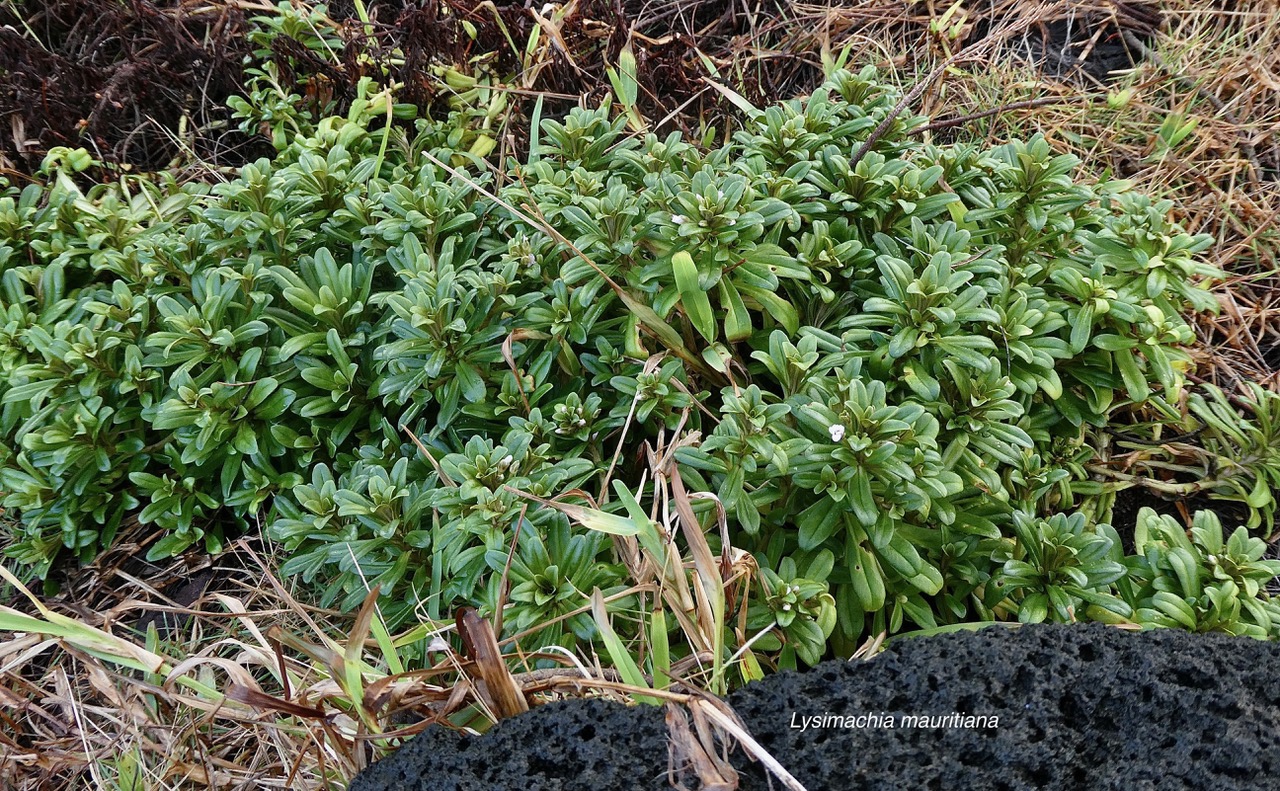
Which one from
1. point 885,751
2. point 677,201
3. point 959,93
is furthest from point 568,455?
point 959,93

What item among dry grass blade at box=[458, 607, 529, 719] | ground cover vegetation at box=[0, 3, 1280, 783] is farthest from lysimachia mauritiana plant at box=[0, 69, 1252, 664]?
dry grass blade at box=[458, 607, 529, 719]

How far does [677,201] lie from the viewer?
2.53 metres

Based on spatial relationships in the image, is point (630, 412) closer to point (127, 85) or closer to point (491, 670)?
point (491, 670)

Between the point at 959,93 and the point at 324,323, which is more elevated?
the point at 959,93

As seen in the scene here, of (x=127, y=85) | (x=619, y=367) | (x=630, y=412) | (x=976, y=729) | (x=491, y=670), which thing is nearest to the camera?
(x=976, y=729)

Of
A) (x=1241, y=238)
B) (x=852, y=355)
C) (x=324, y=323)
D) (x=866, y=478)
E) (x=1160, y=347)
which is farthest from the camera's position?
(x=1241, y=238)

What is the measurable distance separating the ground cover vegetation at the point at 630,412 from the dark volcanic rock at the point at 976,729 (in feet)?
0.60

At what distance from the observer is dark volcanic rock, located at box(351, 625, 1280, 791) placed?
160 cm

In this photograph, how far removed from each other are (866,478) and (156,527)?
2256 mm

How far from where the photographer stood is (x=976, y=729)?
164 cm

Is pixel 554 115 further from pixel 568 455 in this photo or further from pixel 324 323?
pixel 568 455

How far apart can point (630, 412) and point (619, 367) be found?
252mm

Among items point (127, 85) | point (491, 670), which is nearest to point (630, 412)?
point (491, 670)

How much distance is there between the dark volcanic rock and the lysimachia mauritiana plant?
17.3 inches
